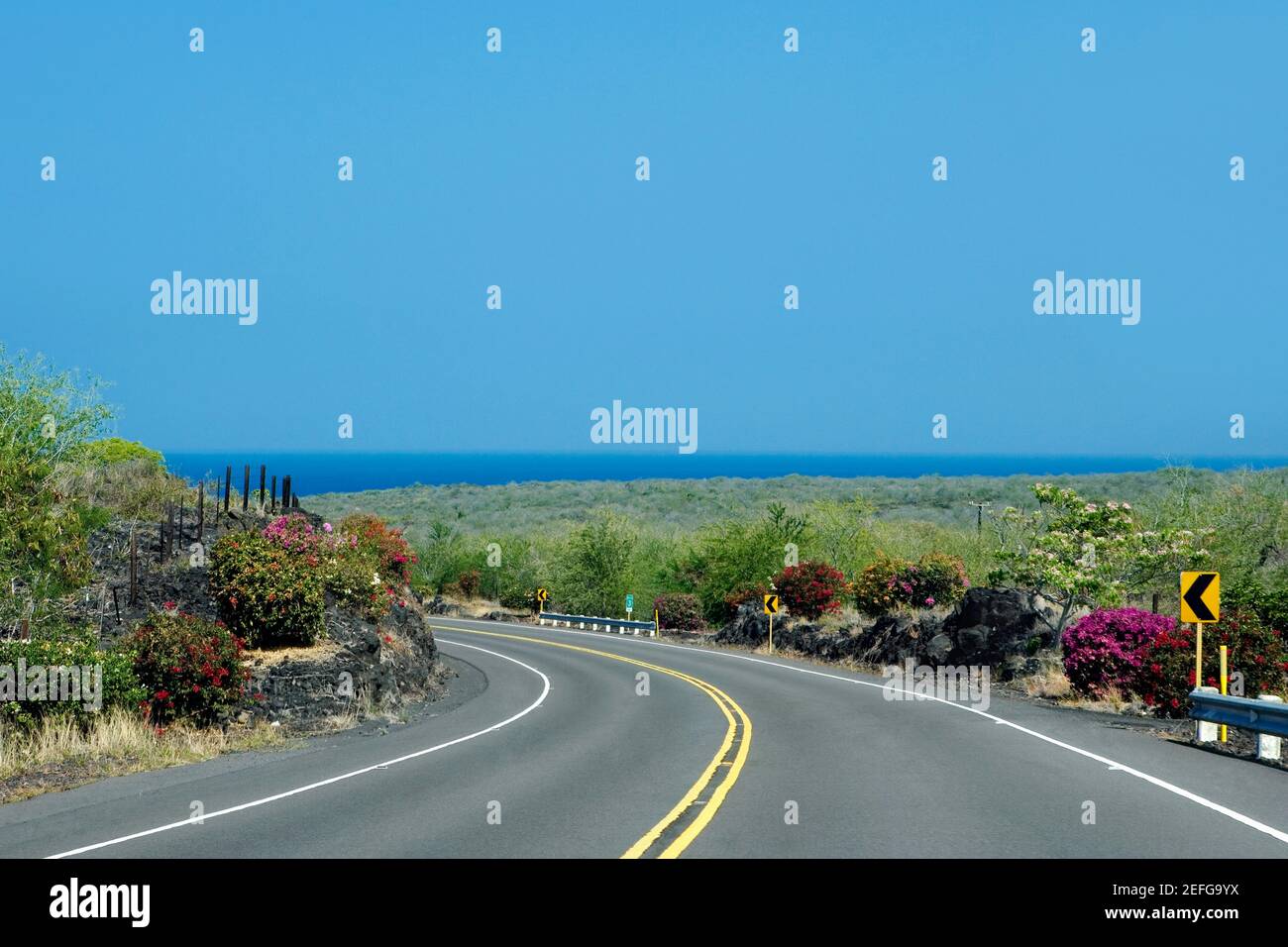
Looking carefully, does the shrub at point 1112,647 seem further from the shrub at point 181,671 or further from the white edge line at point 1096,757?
the shrub at point 181,671

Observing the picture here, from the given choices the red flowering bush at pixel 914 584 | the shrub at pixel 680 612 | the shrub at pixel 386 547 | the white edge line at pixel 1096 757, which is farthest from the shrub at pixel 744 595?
the shrub at pixel 386 547

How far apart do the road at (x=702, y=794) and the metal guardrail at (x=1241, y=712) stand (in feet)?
2.01

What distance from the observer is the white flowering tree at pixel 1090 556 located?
2920cm

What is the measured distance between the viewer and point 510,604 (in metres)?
62.7

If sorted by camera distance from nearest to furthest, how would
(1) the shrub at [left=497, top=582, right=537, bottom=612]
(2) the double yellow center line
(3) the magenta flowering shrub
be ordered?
(2) the double yellow center line
(3) the magenta flowering shrub
(1) the shrub at [left=497, top=582, right=537, bottom=612]

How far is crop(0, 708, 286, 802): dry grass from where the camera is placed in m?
14.3

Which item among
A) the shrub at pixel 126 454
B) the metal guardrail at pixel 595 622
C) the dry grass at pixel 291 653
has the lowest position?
the metal guardrail at pixel 595 622

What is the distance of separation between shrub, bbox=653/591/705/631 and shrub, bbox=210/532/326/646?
27.4 meters

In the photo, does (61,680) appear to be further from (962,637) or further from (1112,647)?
(962,637)

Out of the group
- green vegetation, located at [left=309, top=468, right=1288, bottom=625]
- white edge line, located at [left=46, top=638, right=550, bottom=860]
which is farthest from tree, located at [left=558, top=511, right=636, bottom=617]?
white edge line, located at [left=46, top=638, right=550, bottom=860]
